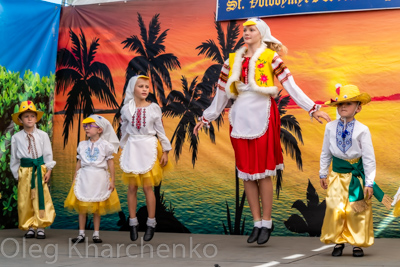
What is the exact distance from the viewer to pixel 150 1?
7.26 metres

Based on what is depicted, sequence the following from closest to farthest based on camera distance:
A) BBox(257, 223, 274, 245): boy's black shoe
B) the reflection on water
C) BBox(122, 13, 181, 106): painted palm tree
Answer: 1. BBox(257, 223, 274, 245): boy's black shoe
2. the reflection on water
3. BBox(122, 13, 181, 106): painted palm tree

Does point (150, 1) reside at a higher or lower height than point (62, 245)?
higher

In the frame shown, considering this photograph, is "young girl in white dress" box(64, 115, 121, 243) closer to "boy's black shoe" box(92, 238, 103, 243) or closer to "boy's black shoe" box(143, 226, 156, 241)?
"boy's black shoe" box(92, 238, 103, 243)

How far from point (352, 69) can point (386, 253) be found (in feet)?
6.82

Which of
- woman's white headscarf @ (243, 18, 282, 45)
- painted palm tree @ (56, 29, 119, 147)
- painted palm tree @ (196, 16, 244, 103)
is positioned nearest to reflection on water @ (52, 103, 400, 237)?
painted palm tree @ (56, 29, 119, 147)

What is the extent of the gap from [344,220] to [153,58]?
10.6ft

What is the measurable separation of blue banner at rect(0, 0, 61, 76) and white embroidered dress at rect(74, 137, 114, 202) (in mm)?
1616

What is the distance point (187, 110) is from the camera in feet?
23.2

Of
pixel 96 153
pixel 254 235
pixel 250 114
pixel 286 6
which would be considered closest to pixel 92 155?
Result: pixel 96 153


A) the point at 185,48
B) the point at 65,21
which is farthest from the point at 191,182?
the point at 65,21

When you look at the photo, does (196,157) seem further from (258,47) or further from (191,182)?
(258,47)

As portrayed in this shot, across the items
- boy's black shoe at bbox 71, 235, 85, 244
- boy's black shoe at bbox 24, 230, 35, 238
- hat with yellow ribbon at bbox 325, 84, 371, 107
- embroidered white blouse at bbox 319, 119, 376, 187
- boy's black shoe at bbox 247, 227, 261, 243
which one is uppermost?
hat with yellow ribbon at bbox 325, 84, 371, 107

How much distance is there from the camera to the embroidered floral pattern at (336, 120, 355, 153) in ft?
15.9

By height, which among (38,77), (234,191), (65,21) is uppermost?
(65,21)
